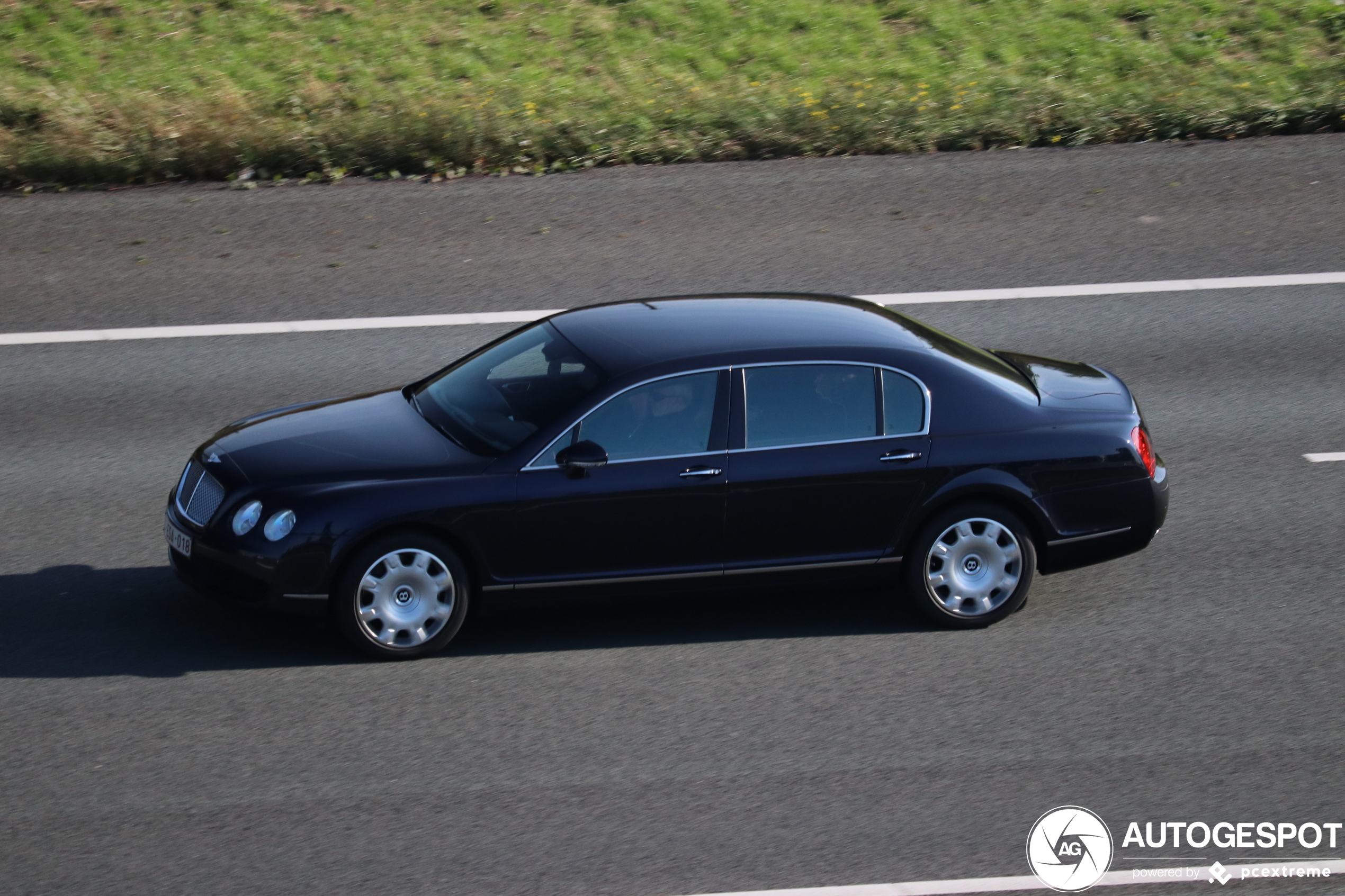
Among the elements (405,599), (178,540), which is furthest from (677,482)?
(178,540)

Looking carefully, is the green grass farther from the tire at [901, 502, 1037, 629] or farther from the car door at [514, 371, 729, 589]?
the tire at [901, 502, 1037, 629]

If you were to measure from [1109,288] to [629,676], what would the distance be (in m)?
7.17

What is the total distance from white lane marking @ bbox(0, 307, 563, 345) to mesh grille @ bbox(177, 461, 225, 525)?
4.37 meters

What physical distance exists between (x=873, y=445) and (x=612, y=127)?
364 inches

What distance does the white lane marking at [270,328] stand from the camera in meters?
11.6

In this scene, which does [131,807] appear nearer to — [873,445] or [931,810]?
[931,810]

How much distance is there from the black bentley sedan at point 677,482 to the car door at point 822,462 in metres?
0.01

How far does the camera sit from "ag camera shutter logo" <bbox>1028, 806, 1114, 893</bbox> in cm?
556

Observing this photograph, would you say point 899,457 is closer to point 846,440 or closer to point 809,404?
point 846,440

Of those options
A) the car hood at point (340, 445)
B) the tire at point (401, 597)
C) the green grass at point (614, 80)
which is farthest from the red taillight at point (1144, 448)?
the green grass at point (614, 80)

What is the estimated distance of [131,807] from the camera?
19.4ft

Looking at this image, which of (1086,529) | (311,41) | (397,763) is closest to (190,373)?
(397,763)

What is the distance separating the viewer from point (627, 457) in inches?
285

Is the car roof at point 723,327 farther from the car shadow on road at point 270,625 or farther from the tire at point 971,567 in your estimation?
the car shadow on road at point 270,625
